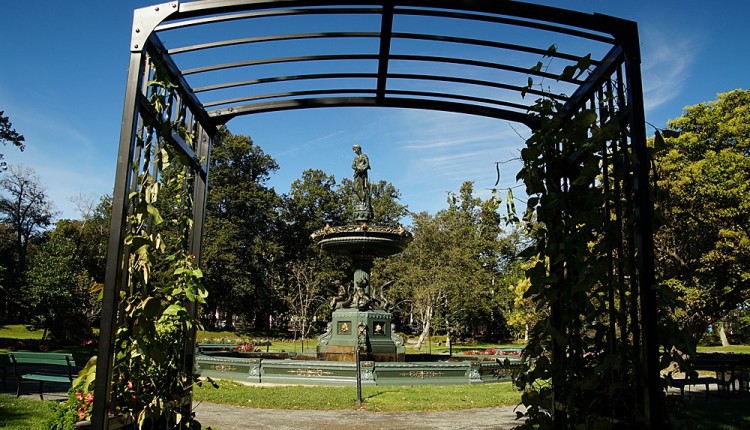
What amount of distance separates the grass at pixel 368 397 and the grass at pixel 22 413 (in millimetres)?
2933

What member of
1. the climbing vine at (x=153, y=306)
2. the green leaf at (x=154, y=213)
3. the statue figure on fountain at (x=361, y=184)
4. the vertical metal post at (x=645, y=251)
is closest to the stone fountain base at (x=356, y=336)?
the statue figure on fountain at (x=361, y=184)

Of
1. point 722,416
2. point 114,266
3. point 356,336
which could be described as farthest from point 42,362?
point 722,416

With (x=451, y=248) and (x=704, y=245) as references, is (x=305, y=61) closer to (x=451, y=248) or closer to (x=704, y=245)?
(x=704, y=245)

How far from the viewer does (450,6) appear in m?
2.91

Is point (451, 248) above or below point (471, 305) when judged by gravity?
above

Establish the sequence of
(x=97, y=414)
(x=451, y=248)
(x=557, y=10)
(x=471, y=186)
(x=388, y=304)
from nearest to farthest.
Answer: (x=97, y=414) → (x=557, y=10) → (x=388, y=304) → (x=451, y=248) → (x=471, y=186)

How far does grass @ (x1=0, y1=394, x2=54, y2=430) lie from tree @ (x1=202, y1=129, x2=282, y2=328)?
105 ft

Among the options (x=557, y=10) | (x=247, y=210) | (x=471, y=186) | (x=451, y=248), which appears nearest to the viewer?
(x=557, y=10)

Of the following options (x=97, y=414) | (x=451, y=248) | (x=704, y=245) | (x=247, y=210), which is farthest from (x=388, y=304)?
(x=247, y=210)

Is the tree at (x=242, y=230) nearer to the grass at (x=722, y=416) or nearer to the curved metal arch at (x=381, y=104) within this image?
the grass at (x=722, y=416)

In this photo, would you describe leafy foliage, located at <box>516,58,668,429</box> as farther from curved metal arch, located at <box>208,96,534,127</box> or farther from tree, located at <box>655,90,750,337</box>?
tree, located at <box>655,90,750,337</box>

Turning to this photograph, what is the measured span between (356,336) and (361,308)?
0.97 meters

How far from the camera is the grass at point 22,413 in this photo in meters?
7.62

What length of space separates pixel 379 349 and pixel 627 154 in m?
14.6
